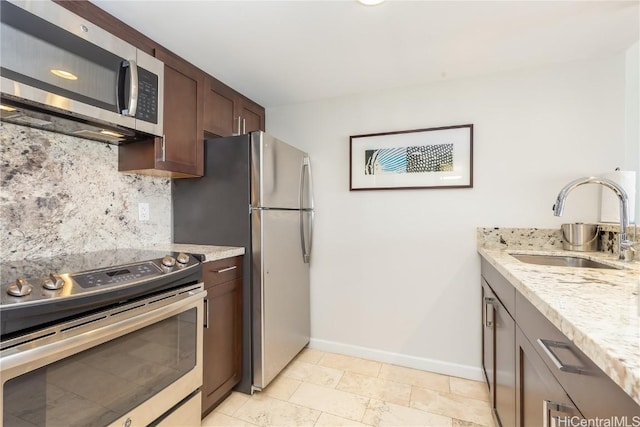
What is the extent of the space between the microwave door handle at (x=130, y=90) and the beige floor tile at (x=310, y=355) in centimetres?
210

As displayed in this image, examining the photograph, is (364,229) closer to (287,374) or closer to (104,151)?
(287,374)

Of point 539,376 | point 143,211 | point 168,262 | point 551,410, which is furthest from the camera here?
point 143,211

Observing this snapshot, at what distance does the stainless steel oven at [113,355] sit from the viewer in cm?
87

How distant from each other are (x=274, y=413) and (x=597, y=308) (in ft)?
5.62

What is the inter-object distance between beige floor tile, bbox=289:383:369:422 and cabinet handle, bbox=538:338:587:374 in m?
1.29

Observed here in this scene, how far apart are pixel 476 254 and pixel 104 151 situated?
2.54m

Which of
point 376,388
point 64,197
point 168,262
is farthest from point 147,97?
point 376,388

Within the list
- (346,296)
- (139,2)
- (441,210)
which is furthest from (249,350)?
(139,2)

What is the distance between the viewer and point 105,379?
43.2 inches

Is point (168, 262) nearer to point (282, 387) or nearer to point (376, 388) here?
point (282, 387)

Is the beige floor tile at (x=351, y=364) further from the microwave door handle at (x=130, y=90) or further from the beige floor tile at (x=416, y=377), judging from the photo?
the microwave door handle at (x=130, y=90)

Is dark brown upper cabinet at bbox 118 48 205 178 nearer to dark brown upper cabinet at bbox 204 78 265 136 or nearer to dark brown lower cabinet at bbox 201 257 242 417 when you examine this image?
dark brown upper cabinet at bbox 204 78 265 136

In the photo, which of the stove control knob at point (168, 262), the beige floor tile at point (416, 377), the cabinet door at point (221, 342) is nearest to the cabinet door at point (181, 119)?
the stove control knob at point (168, 262)

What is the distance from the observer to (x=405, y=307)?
7.71 feet
